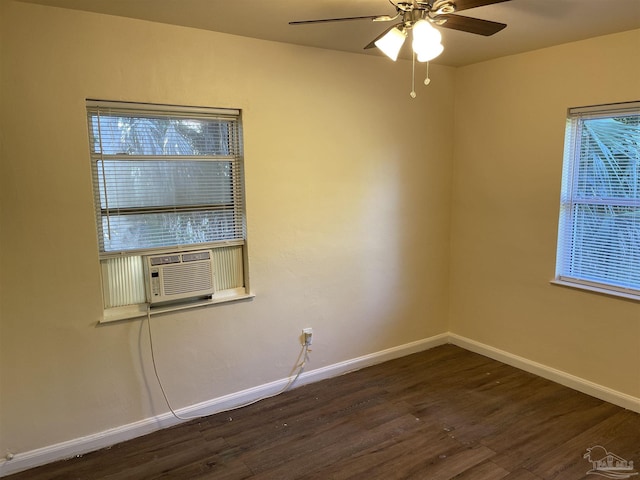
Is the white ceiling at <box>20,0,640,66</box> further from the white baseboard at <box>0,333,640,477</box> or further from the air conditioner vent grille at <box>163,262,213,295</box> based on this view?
the white baseboard at <box>0,333,640,477</box>

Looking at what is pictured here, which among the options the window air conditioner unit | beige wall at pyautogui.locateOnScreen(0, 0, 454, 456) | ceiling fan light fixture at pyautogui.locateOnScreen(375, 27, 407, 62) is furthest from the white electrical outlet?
ceiling fan light fixture at pyautogui.locateOnScreen(375, 27, 407, 62)

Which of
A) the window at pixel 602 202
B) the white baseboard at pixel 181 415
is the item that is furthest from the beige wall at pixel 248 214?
the window at pixel 602 202

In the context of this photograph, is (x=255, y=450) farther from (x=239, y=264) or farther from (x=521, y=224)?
(x=521, y=224)

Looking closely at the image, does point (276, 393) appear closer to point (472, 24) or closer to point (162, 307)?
point (162, 307)

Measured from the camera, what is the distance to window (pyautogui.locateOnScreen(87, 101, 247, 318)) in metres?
2.54

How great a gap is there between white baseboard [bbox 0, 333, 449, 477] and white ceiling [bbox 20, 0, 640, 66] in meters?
2.36

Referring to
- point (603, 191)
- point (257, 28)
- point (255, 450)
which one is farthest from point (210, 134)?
point (603, 191)

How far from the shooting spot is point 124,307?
2674 millimetres

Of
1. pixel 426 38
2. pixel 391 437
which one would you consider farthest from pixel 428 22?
pixel 391 437

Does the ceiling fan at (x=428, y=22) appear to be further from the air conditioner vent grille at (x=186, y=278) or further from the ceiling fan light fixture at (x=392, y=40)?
the air conditioner vent grille at (x=186, y=278)

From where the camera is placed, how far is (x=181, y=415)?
9.27ft

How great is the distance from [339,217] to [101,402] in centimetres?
197

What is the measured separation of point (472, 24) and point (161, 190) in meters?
1.94

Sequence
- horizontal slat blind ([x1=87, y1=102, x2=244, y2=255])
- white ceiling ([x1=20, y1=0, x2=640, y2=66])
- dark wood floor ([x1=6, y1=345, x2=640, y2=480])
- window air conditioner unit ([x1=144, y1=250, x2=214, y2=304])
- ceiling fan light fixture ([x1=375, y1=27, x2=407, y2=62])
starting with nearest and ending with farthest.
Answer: ceiling fan light fixture ([x1=375, y1=27, x2=407, y2=62]) → white ceiling ([x1=20, y1=0, x2=640, y2=66]) → dark wood floor ([x1=6, y1=345, x2=640, y2=480]) → horizontal slat blind ([x1=87, y1=102, x2=244, y2=255]) → window air conditioner unit ([x1=144, y1=250, x2=214, y2=304])
